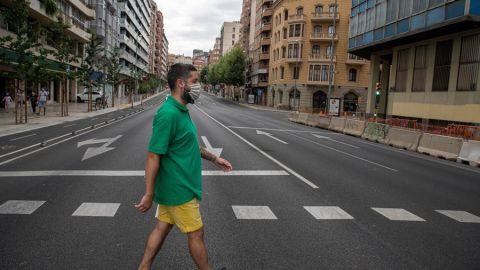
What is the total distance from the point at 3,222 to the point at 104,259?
6.61ft

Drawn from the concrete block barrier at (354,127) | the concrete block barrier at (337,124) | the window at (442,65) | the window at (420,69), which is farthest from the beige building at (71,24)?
the window at (442,65)

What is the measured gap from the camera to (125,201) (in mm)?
6648

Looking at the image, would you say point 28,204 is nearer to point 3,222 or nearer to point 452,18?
point 3,222

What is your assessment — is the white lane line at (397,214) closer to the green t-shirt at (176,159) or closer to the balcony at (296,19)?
the green t-shirt at (176,159)

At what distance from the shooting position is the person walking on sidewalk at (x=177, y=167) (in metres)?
3.31

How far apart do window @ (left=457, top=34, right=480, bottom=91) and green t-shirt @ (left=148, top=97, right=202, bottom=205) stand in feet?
74.5

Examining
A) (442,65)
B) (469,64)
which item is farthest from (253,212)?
(442,65)

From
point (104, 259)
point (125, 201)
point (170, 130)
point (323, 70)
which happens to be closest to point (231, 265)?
point (104, 259)

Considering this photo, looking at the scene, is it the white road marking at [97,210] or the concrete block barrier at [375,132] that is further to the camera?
the concrete block barrier at [375,132]

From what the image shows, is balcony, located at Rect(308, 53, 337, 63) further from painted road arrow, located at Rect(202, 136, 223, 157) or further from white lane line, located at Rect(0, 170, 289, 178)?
white lane line, located at Rect(0, 170, 289, 178)

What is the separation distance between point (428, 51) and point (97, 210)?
2568 centimetres

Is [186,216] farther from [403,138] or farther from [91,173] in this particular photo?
[403,138]

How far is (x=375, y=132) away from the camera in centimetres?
2231

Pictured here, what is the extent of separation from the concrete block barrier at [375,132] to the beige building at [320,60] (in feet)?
125
